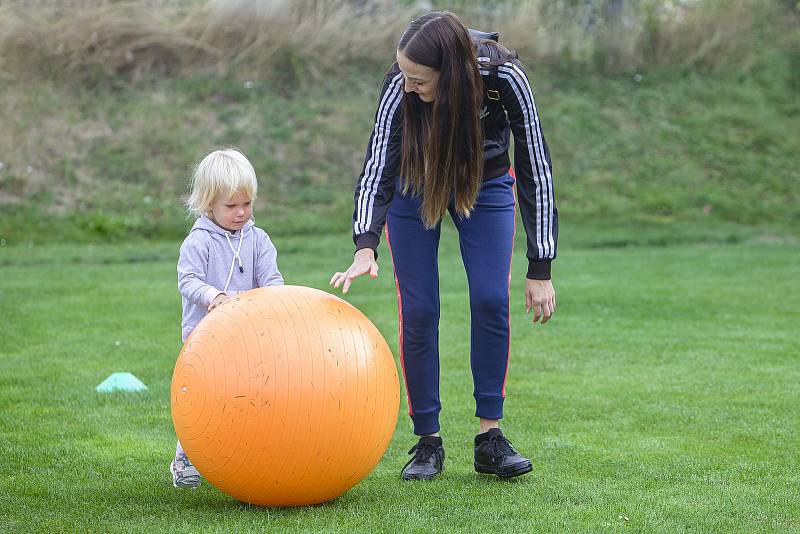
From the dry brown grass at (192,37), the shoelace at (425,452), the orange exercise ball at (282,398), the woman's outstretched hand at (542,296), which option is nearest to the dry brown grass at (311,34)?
the dry brown grass at (192,37)

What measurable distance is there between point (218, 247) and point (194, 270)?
140mm

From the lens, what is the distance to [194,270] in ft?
14.3

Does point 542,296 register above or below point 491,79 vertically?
below

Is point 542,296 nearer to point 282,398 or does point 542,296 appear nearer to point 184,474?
point 282,398

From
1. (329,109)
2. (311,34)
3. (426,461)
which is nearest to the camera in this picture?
(426,461)

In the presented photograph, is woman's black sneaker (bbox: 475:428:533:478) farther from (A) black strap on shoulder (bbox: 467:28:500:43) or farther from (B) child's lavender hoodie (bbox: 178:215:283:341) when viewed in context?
(A) black strap on shoulder (bbox: 467:28:500:43)

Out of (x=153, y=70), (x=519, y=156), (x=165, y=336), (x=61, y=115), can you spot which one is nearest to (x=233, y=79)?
(x=153, y=70)

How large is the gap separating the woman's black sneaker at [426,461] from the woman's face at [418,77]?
1.39 meters

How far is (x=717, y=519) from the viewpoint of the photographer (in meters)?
3.86

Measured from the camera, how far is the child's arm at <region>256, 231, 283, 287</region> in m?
4.53

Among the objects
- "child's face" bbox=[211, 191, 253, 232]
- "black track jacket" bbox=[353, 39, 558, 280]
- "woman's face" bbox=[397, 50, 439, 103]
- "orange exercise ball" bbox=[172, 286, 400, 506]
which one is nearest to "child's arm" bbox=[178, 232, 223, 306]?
"child's face" bbox=[211, 191, 253, 232]

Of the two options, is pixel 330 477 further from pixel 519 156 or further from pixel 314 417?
pixel 519 156

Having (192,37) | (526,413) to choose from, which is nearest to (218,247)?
(526,413)

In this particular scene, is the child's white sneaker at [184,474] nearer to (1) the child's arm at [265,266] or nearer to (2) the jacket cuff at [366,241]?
(1) the child's arm at [265,266]
